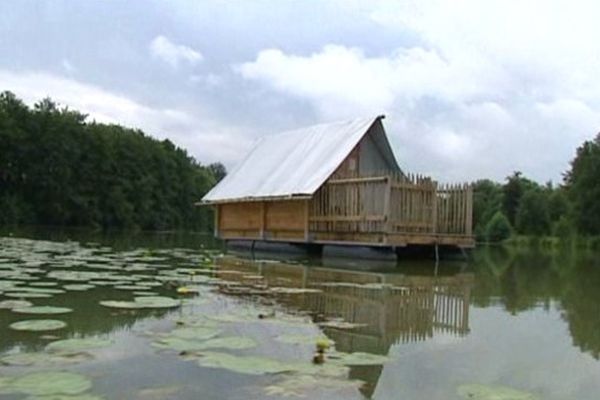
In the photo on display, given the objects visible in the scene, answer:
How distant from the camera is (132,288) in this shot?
762cm

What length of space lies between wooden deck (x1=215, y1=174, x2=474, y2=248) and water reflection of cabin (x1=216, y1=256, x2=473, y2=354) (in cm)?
353

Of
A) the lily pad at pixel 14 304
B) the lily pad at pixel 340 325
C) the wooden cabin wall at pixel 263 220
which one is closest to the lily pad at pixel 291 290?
the lily pad at pixel 340 325

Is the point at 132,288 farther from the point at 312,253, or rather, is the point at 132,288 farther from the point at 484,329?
the point at 312,253

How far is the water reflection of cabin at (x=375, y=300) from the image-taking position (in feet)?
17.4

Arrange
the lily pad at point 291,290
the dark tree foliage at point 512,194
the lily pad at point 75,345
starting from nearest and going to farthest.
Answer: the lily pad at point 75,345, the lily pad at point 291,290, the dark tree foliage at point 512,194

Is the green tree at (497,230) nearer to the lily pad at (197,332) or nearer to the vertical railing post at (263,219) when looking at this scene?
the vertical railing post at (263,219)

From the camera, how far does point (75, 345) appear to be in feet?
13.5

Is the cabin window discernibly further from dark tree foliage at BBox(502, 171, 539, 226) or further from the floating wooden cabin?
dark tree foliage at BBox(502, 171, 539, 226)

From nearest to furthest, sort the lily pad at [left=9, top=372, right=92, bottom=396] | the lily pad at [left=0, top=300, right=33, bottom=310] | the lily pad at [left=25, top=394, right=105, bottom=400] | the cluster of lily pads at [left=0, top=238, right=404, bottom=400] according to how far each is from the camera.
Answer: the lily pad at [left=25, top=394, right=105, bottom=400] < the lily pad at [left=9, top=372, right=92, bottom=396] < the cluster of lily pads at [left=0, top=238, right=404, bottom=400] < the lily pad at [left=0, top=300, right=33, bottom=310]

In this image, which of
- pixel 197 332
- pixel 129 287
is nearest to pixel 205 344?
pixel 197 332

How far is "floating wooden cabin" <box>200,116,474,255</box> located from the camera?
15.9m

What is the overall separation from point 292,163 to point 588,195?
92.1 feet

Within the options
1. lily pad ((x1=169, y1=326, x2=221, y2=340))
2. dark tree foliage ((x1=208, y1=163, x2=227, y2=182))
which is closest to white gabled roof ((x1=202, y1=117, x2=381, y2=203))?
lily pad ((x1=169, y1=326, x2=221, y2=340))

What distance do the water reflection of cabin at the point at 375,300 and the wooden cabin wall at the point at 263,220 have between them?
6.08 m
